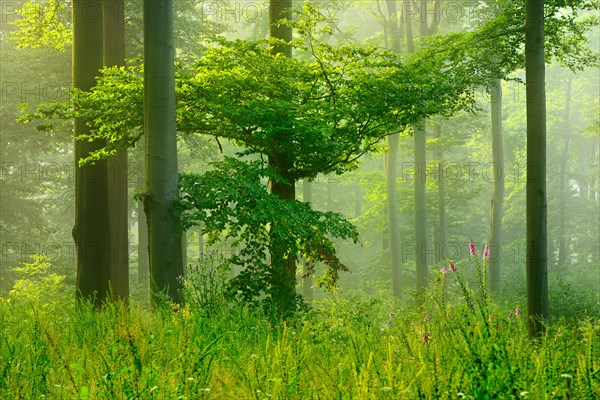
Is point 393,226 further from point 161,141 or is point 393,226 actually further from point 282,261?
point 161,141

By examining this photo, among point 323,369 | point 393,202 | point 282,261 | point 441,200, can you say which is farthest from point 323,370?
point 441,200

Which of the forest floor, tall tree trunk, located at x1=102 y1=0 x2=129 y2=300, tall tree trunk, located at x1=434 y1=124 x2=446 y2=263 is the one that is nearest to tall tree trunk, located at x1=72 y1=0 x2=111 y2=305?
tall tree trunk, located at x1=102 y1=0 x2=129 y2=300

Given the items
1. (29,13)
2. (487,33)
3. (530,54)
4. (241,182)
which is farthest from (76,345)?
(29,13)

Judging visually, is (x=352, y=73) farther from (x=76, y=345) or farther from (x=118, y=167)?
(x=76, y=345)

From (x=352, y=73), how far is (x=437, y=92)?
1442 millimetres

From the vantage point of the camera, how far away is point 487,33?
36.1 ft

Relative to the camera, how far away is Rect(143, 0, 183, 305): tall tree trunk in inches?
330

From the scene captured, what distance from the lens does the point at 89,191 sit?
429 inches

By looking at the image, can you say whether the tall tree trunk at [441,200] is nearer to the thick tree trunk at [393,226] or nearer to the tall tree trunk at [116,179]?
the thick tree trunk at [393,226]

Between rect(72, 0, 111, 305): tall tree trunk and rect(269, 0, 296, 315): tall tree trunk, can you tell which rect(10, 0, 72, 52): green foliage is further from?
rect(269, 0, 296, 315): tall tree trunk

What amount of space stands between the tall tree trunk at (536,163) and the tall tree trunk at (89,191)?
6979mm

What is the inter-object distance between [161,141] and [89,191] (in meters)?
3.03

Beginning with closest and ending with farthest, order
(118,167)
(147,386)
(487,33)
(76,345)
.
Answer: (147,386)
(76,345)
(487,33)
(118,167)

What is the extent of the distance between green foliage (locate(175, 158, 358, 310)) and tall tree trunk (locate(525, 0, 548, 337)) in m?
2.84
